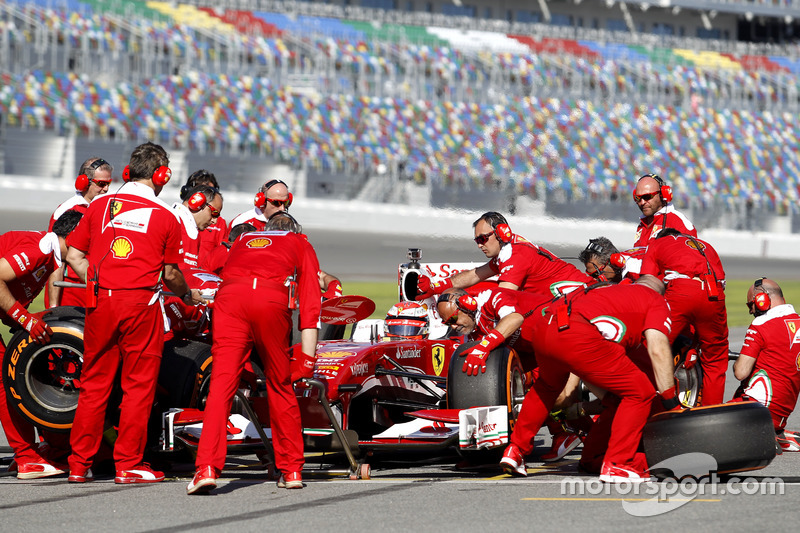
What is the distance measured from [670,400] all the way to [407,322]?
2233 millimetres

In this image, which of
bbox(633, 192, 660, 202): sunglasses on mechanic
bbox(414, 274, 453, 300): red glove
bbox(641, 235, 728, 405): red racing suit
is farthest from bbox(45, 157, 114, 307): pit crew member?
bbox(633, 192, 660, 202): sunglasses on mechanic

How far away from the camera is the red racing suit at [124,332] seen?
5820mm

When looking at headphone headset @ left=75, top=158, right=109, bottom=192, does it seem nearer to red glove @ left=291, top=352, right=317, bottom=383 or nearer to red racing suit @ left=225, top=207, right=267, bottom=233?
red racing suit @ left=225, top=207, right=267, bottom=233

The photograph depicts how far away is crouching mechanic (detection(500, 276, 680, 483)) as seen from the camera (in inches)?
221

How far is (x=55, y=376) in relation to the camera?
625cm

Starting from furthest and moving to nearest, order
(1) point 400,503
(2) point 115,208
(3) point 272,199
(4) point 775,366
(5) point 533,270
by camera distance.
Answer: (3) point 272,199 < (5) point 533,270 < (4) point 775,366 < (2) point 115,208 < (1) point 400,503

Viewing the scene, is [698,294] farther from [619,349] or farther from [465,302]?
[619,349]

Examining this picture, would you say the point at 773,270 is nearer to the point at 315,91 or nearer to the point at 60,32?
the point at 315,91

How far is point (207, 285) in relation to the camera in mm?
6664

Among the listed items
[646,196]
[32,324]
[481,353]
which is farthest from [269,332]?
[646,196]

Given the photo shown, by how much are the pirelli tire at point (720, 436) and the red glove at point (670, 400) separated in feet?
0.21

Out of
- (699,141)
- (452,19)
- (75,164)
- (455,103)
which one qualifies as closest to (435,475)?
(75,164)

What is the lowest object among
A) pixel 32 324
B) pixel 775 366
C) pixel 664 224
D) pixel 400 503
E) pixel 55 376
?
pixel 400 503

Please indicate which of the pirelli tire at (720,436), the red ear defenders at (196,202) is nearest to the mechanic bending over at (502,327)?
the pirelli tire at (720,436)
